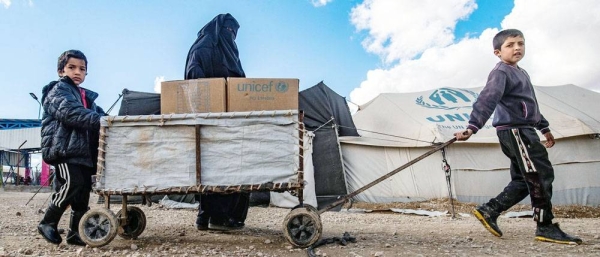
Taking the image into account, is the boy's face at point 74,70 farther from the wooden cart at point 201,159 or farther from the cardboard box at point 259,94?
the cardboard box at point 259,94

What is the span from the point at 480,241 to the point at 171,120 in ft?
8.64

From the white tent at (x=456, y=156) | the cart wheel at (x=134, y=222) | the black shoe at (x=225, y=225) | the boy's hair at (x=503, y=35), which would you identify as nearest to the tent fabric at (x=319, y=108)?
the white tent at (x=456, y=156)

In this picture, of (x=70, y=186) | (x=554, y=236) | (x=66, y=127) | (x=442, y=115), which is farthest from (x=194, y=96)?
(x=442, y=115)

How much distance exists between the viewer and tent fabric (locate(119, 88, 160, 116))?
28.0 ft

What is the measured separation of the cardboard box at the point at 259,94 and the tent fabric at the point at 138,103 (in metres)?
6.03

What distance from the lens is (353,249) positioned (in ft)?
9.48

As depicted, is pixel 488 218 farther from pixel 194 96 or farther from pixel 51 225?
pixel 51 225

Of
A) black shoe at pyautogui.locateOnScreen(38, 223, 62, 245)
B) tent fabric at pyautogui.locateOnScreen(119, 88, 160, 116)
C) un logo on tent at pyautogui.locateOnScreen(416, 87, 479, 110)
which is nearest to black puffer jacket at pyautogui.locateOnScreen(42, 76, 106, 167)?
black shoe at pyautogui.locateOnScreen(38, 223, 62, 245)

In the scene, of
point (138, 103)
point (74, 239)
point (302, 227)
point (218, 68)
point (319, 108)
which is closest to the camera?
point (302, 227)

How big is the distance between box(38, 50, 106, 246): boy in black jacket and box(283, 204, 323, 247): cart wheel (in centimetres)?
162

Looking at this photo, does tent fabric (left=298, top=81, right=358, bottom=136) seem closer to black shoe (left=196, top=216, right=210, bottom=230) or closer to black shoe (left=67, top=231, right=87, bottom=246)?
black shoe (left=196, top=216, right=210, bottom=230)

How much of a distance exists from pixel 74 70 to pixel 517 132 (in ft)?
11.8

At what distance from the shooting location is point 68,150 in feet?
9.78

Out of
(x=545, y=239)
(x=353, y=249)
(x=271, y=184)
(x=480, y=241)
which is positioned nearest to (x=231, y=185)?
(x=271, y=184)
